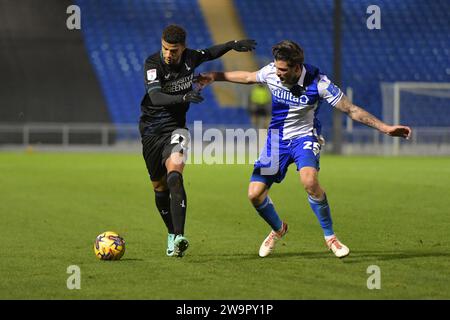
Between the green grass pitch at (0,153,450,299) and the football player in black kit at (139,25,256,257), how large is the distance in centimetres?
46

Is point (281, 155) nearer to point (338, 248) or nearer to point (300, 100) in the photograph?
point (300, 100)

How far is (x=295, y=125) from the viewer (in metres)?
8.62

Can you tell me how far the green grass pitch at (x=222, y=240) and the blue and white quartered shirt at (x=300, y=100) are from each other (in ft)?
3.88

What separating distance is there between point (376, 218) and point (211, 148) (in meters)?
20.6

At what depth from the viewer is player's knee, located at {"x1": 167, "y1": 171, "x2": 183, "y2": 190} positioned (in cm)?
862

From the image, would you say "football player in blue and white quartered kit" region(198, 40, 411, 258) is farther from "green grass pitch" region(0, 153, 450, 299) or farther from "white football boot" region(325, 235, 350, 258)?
"green grass pitch" region(0, 153, 450, 299)

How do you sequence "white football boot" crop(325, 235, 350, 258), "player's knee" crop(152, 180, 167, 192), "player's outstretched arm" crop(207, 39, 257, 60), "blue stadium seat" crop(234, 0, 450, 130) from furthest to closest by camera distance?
"blue stadium seat" crop(234, 0, 450, 130), "player's knee" crop(152, 180, 167, 192), "player's outstretched arm" crop(207, 39, 257, 60), "white football boot" crop(325, 235, 350, 258)

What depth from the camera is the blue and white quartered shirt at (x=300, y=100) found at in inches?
332

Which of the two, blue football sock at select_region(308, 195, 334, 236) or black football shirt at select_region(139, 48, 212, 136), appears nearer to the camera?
blue football sock at select_region(308, 195, 334, 236)

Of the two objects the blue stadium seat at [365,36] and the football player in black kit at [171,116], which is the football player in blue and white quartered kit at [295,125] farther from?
the blue stadium seat at [365,36]

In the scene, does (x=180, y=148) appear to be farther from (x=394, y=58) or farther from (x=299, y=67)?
(x=394, y=58)

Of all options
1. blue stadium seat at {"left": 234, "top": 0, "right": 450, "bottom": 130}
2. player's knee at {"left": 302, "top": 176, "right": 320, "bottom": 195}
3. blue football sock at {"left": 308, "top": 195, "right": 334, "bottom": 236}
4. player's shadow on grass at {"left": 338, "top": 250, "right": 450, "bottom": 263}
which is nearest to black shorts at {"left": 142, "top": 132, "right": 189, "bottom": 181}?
player's knee at {"left": 302, "top": 176, "right": 320, "bottom": 195}

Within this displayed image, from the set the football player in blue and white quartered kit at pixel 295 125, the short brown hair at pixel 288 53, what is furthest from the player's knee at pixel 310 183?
the short brown hair at pixel 288 53

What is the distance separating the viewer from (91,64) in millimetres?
36500
